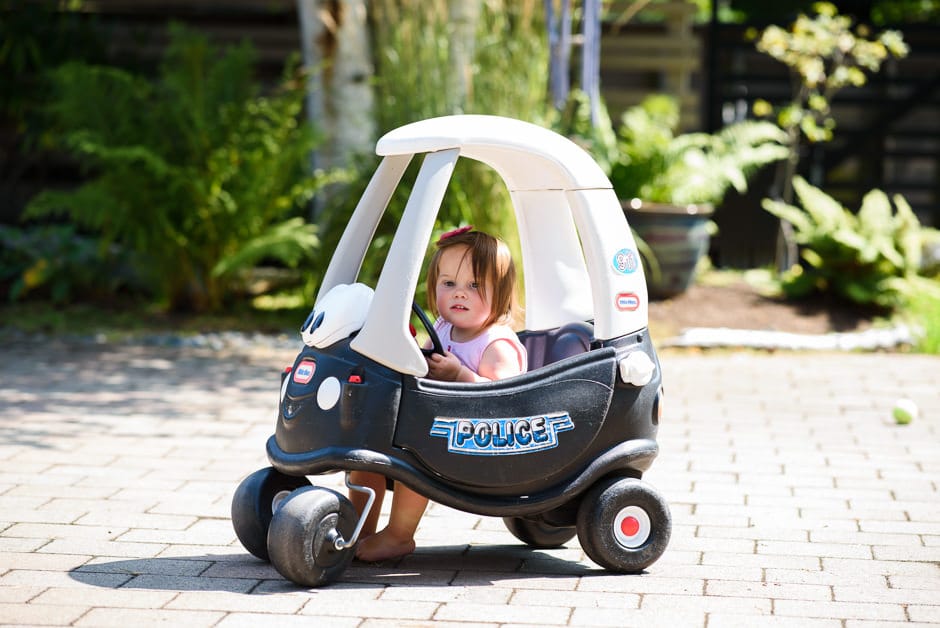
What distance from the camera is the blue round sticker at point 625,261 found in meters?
3.72

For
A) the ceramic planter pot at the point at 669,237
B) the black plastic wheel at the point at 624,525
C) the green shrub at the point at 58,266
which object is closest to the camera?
the black plastic wheel at the point at 624,525

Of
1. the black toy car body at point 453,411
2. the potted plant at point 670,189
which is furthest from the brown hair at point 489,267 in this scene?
the potted plant at point 670,189

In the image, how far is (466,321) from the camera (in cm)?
380

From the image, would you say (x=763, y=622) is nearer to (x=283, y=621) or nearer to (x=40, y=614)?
(x=283, y=621)

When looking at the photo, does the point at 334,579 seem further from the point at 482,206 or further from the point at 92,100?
the point at 92,100

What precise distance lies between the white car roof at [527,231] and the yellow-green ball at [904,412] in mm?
2449

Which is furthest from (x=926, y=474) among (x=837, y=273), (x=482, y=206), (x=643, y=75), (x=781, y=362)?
(x=643, y=75)

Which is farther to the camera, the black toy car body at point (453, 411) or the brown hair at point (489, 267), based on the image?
the brown hair at point (489, 267)

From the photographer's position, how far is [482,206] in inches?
309

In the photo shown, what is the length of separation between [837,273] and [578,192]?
587cm

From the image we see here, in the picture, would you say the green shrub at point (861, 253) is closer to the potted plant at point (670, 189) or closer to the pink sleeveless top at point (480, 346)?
the potted plant at point (670, 189)

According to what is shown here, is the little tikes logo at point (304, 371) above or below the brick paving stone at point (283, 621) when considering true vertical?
above

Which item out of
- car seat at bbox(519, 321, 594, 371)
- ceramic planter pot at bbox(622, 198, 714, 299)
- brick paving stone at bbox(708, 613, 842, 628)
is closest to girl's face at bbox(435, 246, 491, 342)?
car seat at bbox(519, 321, 594, 371)

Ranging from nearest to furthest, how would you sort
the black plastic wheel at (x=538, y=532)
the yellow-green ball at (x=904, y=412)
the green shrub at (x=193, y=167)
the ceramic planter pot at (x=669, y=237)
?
the black plastic wheel at (x=538, y=532), the yellow-green ball at (x=904, y=412), the green shrub at (x=193, y=167), the ceramic planter pot at (x=669, y=237)
